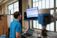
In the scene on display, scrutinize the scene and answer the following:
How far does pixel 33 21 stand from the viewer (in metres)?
4.88

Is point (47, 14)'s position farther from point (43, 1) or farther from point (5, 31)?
point (5, 31)

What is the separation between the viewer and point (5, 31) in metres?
5.99

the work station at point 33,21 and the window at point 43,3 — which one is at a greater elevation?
the window at point 43,3

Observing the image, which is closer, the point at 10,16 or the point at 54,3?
the point at 54,3

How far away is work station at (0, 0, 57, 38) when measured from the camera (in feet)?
7.56

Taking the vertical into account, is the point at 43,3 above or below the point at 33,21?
above

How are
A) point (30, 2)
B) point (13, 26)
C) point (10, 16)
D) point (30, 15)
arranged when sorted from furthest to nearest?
point (10, 16), point (30, 2), point (30, 15), point (13, 26)

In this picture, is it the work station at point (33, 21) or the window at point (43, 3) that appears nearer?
the work station at point (33, 21)

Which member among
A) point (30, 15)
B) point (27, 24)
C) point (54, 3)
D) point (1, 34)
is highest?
point (54, 3)

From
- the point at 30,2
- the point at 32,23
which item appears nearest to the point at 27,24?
the point at 32,23

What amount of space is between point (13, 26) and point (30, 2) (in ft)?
6.17

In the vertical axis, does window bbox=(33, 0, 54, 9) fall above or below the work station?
above

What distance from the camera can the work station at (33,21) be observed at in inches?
90.7

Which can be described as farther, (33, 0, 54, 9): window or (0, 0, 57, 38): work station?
(33, 0, 54, 9): window
